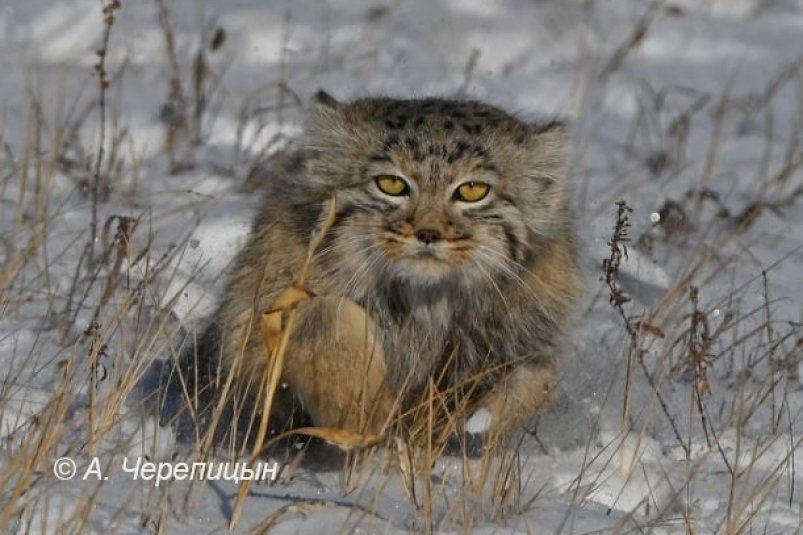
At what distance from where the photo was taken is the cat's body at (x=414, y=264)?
5199mm

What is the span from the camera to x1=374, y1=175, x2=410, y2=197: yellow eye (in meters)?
5.21

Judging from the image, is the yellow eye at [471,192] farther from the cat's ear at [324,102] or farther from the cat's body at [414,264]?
the cat's ear at [324,102]

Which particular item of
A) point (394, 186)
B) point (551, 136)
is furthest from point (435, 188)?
point (551, 136)

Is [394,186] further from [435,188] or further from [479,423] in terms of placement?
[479,423]

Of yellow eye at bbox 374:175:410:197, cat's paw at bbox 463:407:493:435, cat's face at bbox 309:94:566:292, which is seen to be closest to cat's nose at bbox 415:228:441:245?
cat's face at bbox 309:94:566:292

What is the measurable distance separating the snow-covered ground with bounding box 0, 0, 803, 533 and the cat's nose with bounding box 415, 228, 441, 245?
642 mm

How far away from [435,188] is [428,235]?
0.60 ft

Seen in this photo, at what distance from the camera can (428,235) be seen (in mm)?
5070

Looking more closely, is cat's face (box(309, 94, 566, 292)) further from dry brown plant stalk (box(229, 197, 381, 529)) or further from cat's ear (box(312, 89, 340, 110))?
dry brown plant stalk (box(229, 197, 381, 529))

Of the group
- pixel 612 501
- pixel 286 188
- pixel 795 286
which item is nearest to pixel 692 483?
pixel 612 501

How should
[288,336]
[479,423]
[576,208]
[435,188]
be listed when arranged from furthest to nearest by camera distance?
[576,208], [479,423], [435,188], [288,336]

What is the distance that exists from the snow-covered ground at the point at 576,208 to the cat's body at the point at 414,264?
23 cm

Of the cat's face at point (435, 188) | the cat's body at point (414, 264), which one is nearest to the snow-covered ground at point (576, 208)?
the cat's body at point (414, 264)

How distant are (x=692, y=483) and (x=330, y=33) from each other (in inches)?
197
